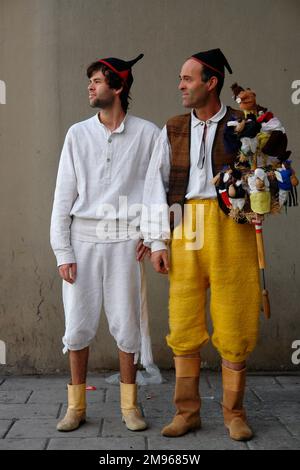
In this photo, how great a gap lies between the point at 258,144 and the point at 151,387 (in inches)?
90.4

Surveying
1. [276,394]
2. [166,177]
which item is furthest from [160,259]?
[276,394]

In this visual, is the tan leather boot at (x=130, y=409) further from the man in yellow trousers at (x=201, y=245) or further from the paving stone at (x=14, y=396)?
the paving stone at (x=14, y=396)

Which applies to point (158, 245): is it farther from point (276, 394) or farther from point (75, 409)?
point (276, 394)

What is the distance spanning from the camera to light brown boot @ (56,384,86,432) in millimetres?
4266

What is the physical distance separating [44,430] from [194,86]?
2.25m

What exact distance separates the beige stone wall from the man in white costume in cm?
145

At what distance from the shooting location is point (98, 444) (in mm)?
4004

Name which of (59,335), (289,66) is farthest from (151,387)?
(289,66)

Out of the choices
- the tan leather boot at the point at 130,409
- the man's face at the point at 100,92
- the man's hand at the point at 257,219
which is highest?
the man's face at the point at 100,92

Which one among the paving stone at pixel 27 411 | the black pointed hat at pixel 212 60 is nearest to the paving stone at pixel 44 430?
the paving stone at pixel 27 411

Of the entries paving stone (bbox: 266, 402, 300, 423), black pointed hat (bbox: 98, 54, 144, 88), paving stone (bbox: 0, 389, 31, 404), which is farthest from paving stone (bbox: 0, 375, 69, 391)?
black pointed hat (bbox: 98, 54, 144, 88)

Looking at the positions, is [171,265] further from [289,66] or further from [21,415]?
[289,66]

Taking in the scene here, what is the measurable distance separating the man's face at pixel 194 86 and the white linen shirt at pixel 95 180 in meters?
0.38

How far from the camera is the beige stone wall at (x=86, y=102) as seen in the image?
570 centimetres
